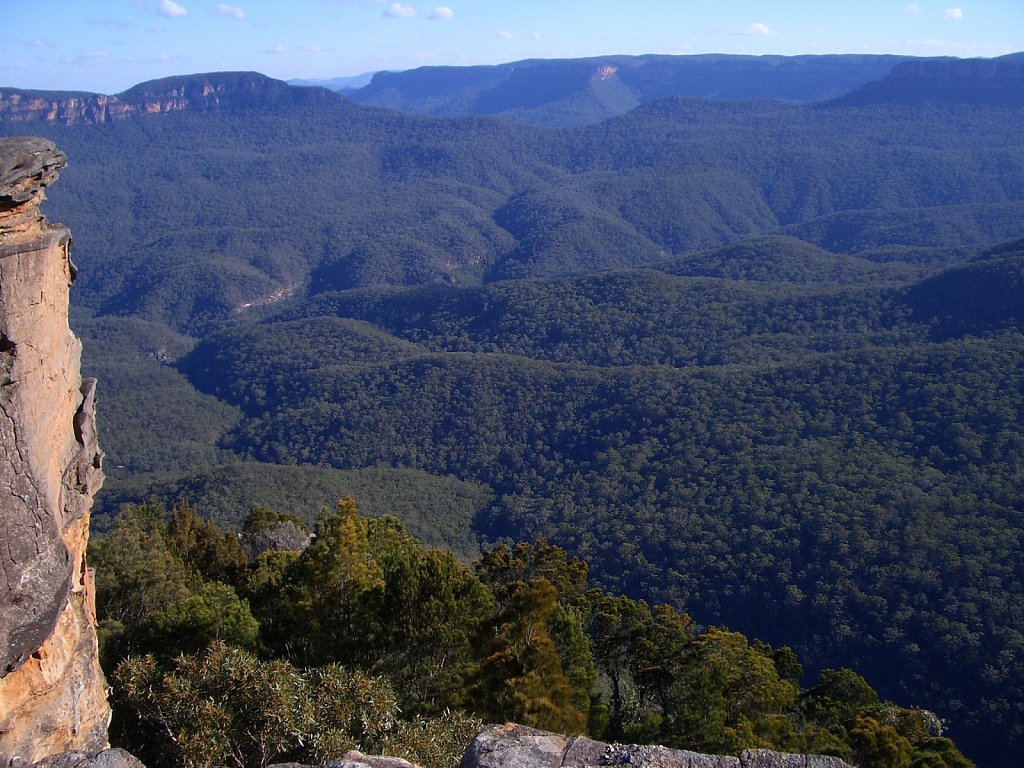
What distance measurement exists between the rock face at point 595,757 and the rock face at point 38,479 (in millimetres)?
5900

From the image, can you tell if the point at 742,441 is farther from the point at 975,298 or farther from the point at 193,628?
the point at 193,628

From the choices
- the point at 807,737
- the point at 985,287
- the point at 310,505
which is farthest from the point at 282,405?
the point at 807,737

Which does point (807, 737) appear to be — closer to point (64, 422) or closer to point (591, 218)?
point (64, 422)

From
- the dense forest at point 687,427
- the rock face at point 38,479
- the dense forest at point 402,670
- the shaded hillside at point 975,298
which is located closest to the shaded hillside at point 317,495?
the dense forest at point 687,427

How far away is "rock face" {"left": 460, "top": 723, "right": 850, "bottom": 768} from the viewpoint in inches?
429

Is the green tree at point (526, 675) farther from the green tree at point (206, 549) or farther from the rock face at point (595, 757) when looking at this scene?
the green tree at point (206, 549)

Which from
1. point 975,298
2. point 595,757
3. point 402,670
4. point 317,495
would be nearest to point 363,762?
point 595,757

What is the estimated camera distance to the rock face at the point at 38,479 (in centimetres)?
1047

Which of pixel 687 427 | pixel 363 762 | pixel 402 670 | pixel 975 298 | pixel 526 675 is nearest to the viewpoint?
pixel 363 762

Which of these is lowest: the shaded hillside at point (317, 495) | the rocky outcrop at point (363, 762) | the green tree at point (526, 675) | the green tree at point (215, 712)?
the shaded hillside at point (317, 495)

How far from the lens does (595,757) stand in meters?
11.1

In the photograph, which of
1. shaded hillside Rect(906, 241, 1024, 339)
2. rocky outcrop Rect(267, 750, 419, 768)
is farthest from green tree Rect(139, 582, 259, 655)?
shaded hillside Rect(906, 241, 1024, 339)

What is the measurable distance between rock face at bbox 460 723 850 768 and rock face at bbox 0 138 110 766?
5.90 meters

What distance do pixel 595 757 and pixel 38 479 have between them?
27.2 ft
